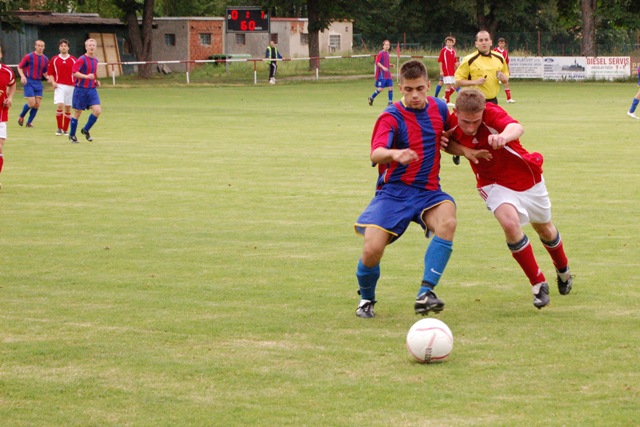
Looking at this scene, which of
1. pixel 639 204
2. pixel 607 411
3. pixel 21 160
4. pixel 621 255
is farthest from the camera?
pixel 21 160

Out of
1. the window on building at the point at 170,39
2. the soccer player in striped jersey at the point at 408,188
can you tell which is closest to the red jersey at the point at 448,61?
the soccer player in striped jersey at the point at 408,188

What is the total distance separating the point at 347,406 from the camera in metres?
5.13

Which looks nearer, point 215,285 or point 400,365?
point 400,365

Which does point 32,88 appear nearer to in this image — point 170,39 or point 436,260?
point 436,260

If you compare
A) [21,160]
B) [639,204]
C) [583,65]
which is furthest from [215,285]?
→ [583,65]

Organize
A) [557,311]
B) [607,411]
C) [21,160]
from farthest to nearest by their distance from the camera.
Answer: [21,160]
[557,311]
[607,411]

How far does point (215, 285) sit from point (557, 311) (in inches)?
105

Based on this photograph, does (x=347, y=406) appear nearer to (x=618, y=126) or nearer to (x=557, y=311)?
(x=557, y=311)

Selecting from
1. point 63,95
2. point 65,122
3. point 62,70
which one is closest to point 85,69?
point 63,95

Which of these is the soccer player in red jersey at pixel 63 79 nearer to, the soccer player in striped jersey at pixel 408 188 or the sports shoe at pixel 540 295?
the soccer player in striped jersey at pixel 408 188

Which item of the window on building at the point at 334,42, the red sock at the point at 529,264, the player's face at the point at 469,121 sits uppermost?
the window on building at the point at 334,42

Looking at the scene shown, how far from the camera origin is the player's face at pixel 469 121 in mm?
7004

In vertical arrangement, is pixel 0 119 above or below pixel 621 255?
above

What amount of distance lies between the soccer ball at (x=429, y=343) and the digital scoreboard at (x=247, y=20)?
143 ft
